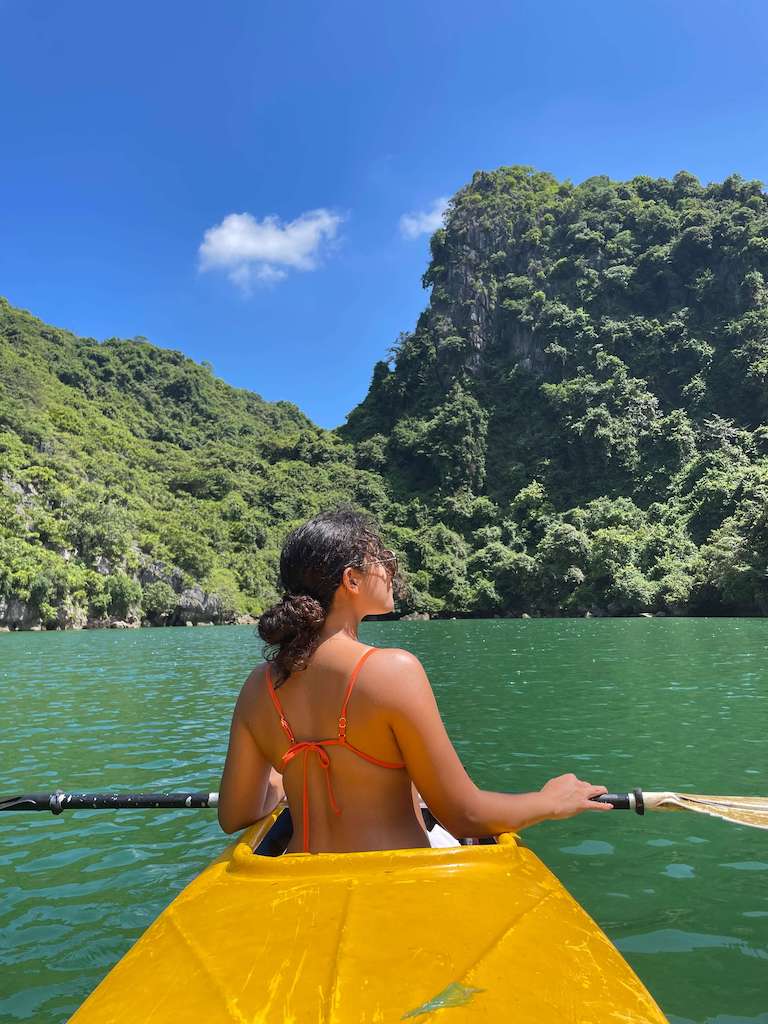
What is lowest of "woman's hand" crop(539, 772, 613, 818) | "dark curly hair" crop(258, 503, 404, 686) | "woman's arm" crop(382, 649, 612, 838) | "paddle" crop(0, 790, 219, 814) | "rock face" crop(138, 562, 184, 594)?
"paddle" crop(0, 790, 219, 814)

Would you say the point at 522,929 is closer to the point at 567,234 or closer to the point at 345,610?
the point at 345,610

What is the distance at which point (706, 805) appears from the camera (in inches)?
114

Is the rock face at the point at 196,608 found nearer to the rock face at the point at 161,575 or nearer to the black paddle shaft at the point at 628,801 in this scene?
the rock face at the point at 161,575

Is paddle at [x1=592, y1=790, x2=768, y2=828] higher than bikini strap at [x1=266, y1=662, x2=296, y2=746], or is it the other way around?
bikini strap at [x1=266, y1=662, x2=296, y2=746]

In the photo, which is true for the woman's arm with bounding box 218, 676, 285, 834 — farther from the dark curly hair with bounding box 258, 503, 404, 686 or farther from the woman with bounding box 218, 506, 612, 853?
the dark curly hair with bounding box 258, 503, 404, 686

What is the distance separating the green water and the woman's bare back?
4.78 ft

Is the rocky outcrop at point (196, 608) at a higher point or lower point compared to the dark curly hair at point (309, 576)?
lower

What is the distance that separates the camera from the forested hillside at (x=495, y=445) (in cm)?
5062

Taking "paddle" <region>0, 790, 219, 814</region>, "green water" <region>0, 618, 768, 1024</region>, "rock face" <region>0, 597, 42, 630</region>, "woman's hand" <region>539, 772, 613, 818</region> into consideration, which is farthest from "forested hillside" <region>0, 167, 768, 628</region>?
"woman's hand" <region>539, 772, 613, 818</region>

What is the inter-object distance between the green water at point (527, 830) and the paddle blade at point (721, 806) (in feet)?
1.98

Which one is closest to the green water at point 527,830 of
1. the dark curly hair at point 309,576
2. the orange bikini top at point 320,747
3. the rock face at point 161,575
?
the orange bikini top at point 320,747

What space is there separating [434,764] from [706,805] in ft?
5.25

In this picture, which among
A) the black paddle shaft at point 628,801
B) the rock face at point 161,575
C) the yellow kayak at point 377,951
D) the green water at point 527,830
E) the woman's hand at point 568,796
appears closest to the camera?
the yellow kayak at point 377,951

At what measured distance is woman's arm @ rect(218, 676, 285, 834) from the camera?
2.16m
